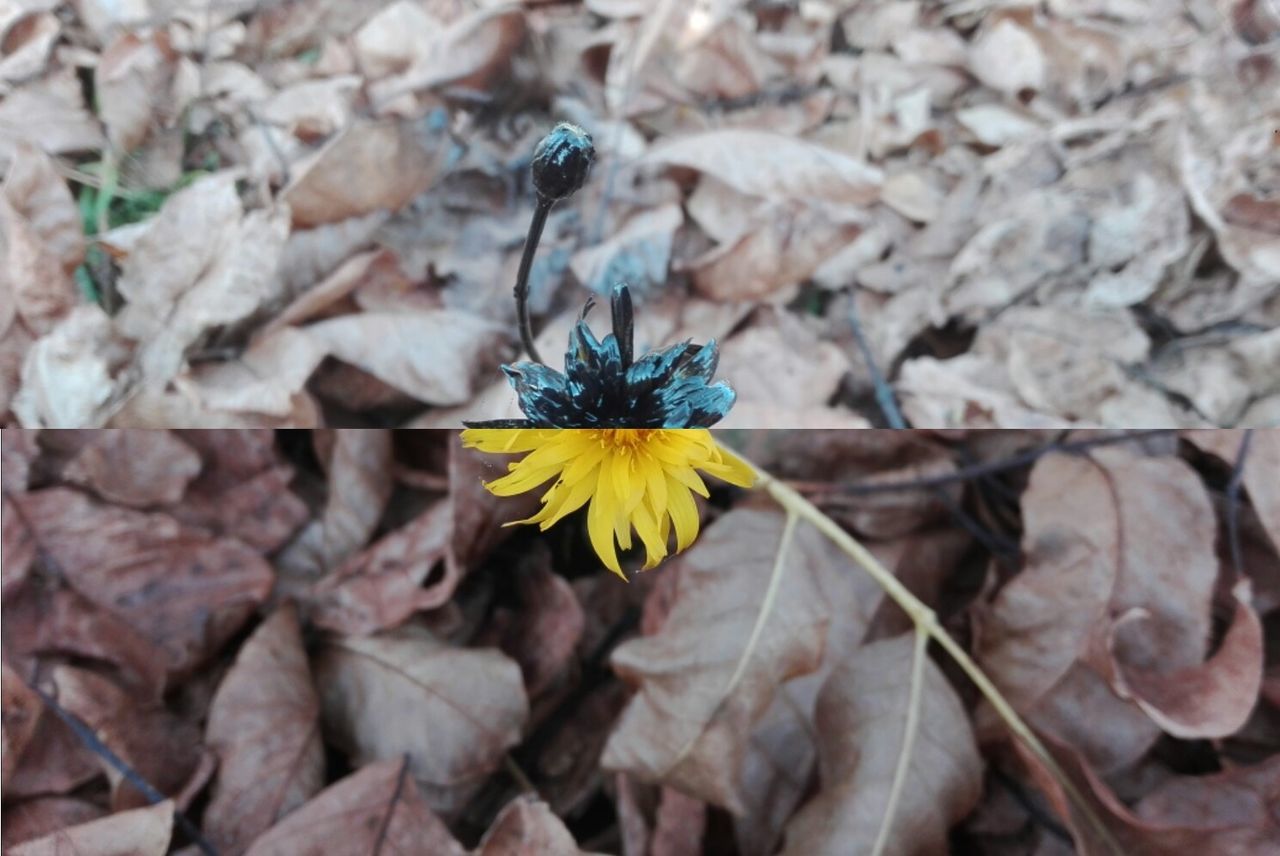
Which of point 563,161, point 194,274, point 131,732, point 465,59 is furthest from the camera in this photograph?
point 465,59

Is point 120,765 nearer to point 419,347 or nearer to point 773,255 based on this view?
point 419,347

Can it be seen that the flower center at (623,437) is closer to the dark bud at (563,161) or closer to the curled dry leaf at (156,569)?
the dark bud at (563,161)

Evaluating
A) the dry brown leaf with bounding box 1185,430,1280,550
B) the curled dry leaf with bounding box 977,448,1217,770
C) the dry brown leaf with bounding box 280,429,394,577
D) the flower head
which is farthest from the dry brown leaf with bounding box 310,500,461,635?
the dry brown leaf with bounding box 1185,430,1280,550

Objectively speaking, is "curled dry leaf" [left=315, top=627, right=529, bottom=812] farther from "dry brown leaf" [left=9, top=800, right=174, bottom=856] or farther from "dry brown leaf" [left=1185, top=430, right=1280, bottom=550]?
"dry brown leaf" [left=1185, top=430, right=1280, bottom=550]

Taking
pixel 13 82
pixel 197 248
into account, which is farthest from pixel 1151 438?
pixel 13 82

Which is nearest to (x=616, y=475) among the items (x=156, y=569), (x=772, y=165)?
(x=156, y=569)

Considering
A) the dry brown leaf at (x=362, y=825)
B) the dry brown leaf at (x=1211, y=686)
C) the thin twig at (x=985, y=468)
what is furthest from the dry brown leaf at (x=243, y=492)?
the dry brown leaf at (x=1211, y=686)

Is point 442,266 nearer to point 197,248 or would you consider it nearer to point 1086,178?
point 197,248
